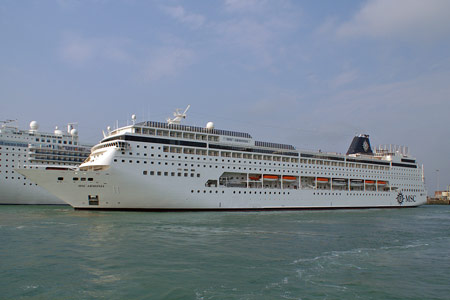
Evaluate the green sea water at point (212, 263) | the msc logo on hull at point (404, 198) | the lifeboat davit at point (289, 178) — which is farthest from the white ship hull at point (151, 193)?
the msc logo on hull at point (404, 198)

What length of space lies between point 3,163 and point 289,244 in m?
36.6

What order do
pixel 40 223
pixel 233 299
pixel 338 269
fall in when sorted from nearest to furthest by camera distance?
1. pixel 233 299
2. pixel 338 269
3. pixel 40 223

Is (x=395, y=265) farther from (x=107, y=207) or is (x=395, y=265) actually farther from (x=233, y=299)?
(x=107, y=207)

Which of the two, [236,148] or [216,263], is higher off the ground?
[236,148]

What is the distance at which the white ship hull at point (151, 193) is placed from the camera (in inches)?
1030

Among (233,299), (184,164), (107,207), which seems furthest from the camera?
(184,164)

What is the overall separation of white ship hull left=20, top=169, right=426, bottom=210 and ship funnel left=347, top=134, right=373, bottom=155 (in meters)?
15.3

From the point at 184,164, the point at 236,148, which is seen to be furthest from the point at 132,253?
the point at 236,148

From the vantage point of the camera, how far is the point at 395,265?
1223 centimetres

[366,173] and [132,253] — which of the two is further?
[366,173]

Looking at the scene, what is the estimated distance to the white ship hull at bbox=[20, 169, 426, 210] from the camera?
26.2 metres

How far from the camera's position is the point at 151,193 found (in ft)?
90.1

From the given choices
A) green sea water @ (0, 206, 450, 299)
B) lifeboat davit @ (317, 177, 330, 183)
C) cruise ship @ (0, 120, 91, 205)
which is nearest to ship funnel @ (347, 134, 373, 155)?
lifeboat davit @ (317, 177, 330, 183)

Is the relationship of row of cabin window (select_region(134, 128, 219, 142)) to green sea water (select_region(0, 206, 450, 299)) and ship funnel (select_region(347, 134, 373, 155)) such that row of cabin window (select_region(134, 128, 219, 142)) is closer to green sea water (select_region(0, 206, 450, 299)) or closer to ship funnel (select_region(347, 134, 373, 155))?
green sea water (select_region(0, 206, 450, 299))
